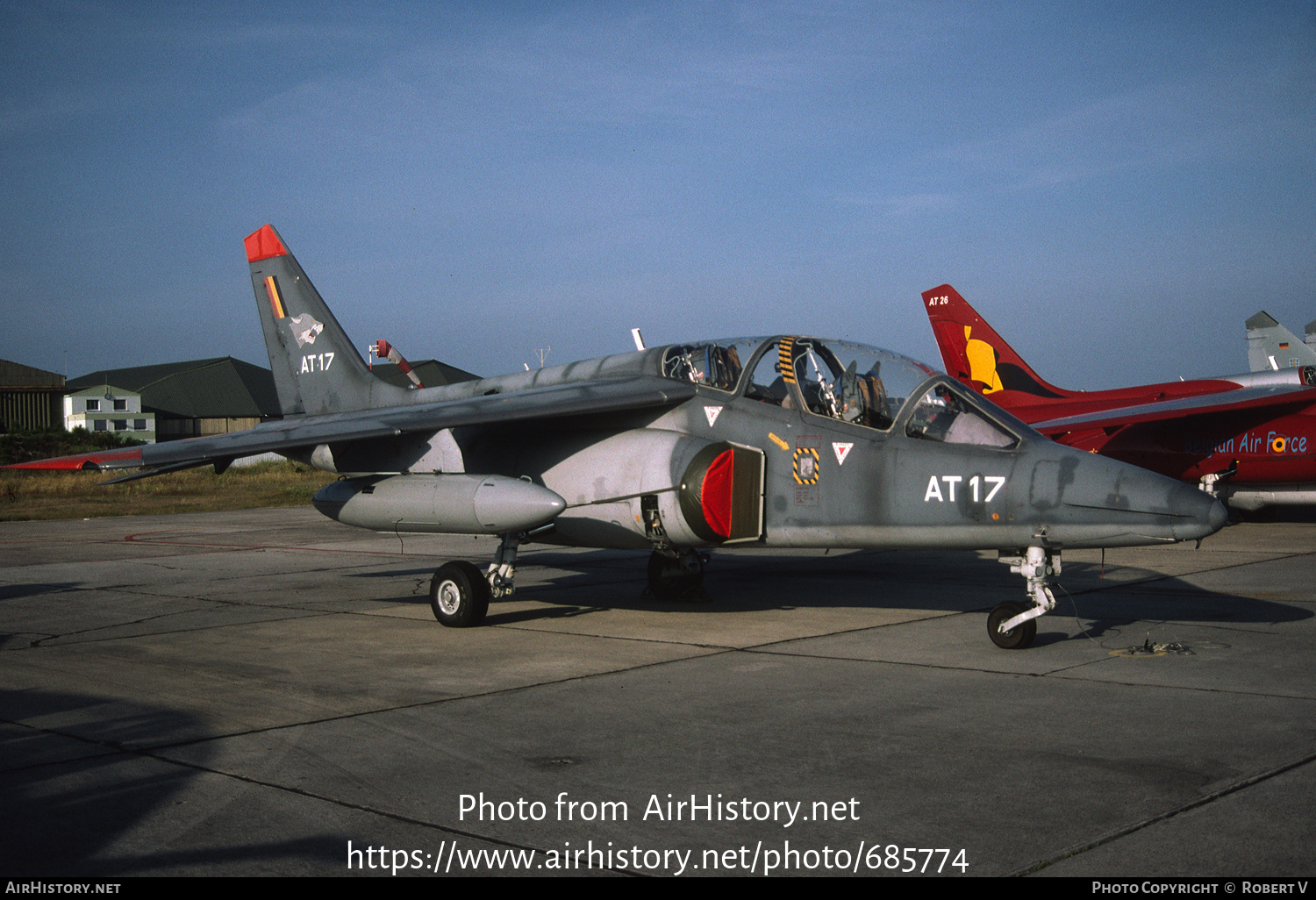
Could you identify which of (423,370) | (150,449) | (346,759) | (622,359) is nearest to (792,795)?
(346,759)

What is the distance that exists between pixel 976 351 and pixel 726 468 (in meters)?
17.5

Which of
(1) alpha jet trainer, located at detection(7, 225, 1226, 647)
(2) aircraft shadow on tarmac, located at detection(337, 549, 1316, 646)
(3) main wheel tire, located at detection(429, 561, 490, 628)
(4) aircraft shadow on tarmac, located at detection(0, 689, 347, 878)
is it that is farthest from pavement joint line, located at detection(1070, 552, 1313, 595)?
(4) aircraft shadow on tarmac, located at detection(0, 689, 347, 878)

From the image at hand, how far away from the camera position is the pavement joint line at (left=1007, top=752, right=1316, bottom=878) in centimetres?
413

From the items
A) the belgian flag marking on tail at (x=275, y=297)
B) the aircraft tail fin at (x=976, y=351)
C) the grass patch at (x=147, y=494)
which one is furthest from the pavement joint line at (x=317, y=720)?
the grass patch at (x=147, y=494)

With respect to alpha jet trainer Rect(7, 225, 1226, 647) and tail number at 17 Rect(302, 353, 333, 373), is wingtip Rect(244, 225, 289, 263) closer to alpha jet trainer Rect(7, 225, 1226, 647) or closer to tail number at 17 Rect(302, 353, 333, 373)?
tail number at 17 Rect(302, 353, 333, 373)

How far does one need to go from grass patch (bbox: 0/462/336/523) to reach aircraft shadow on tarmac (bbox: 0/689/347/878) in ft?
72.7

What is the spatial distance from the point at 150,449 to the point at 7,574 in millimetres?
7437

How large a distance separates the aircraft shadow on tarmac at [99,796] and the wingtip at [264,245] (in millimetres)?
7913

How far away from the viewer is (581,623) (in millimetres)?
10531

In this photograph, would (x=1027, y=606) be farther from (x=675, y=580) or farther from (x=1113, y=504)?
(x=675, y=580)

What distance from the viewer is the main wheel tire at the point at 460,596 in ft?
33.7

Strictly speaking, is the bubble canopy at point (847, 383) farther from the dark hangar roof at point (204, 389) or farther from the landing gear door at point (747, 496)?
the dark hangar roof at point (204, 389)

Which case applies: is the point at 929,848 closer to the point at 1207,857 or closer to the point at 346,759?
the point at 1207,857

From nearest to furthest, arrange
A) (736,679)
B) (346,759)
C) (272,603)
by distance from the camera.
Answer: (346,759), (736,679), (272,603)
